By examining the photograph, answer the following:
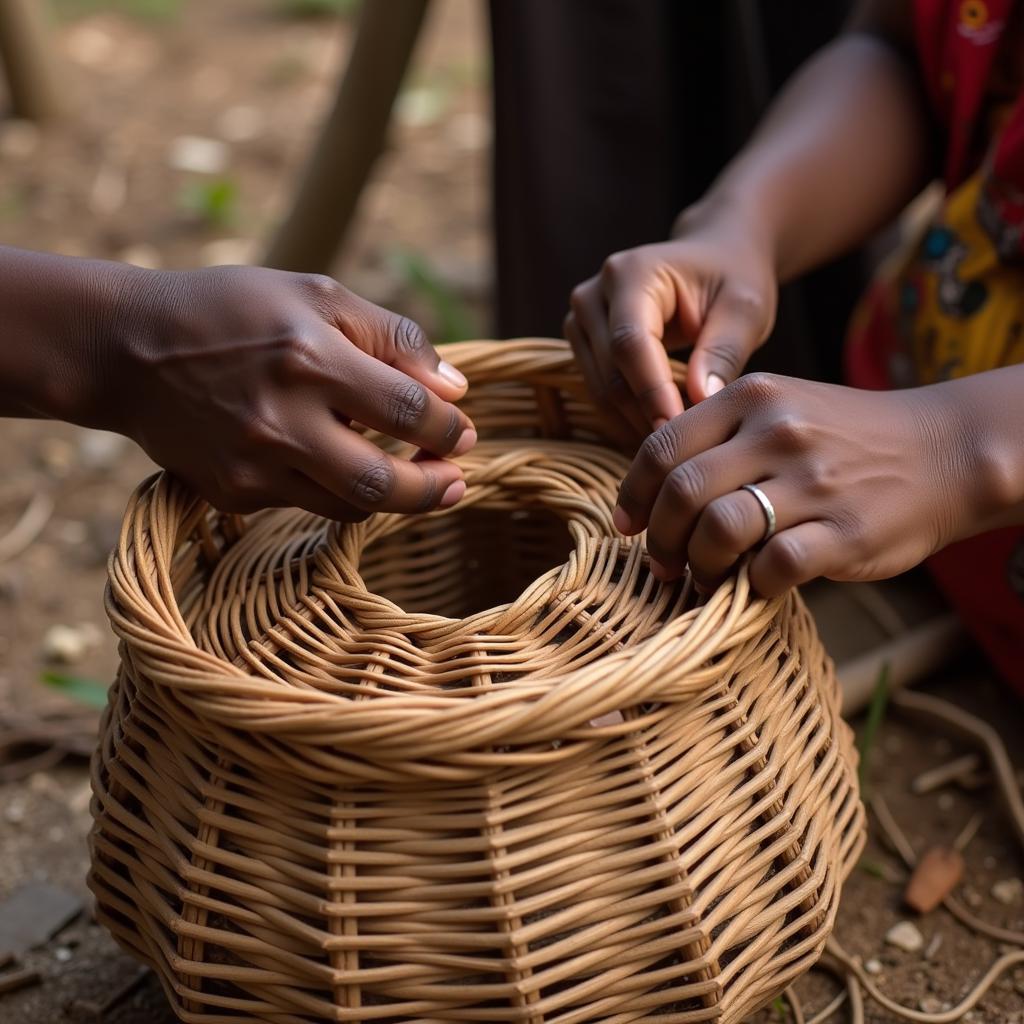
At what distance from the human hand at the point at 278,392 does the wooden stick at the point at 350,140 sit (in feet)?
2.76

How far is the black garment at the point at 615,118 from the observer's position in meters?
1.45

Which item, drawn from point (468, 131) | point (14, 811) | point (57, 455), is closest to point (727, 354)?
point (14, 811)

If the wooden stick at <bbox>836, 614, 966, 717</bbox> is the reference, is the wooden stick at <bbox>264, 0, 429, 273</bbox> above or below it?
above

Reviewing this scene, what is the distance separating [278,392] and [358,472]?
72 millimetres

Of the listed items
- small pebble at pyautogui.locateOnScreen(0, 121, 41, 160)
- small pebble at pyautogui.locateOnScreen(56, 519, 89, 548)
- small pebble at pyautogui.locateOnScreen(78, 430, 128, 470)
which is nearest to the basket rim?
small pebble at pyautogui.locateOnScreen(56, 519, 89, 548)

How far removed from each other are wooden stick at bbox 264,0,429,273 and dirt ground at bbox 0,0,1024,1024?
0.18m

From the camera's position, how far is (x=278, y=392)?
2.68ft

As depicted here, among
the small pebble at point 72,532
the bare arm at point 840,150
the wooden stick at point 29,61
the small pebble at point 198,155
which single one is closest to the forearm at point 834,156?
the bare arm at point 840,150

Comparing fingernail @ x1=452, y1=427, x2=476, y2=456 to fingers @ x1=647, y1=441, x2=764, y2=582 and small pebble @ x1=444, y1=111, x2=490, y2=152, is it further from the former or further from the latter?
small pebble @ x1=444, y1=111, x2=490, y2=152

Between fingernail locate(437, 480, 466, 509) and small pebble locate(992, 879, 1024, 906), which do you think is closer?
fingernail locate(437, 480, 466, 509)

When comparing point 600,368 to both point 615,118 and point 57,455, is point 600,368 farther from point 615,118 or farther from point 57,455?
point 57,455

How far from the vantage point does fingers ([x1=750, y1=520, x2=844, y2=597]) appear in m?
0.75

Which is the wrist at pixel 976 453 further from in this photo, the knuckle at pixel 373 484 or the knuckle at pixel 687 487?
the knuckle at pixel 373 484

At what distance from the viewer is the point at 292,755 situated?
0.73 m
